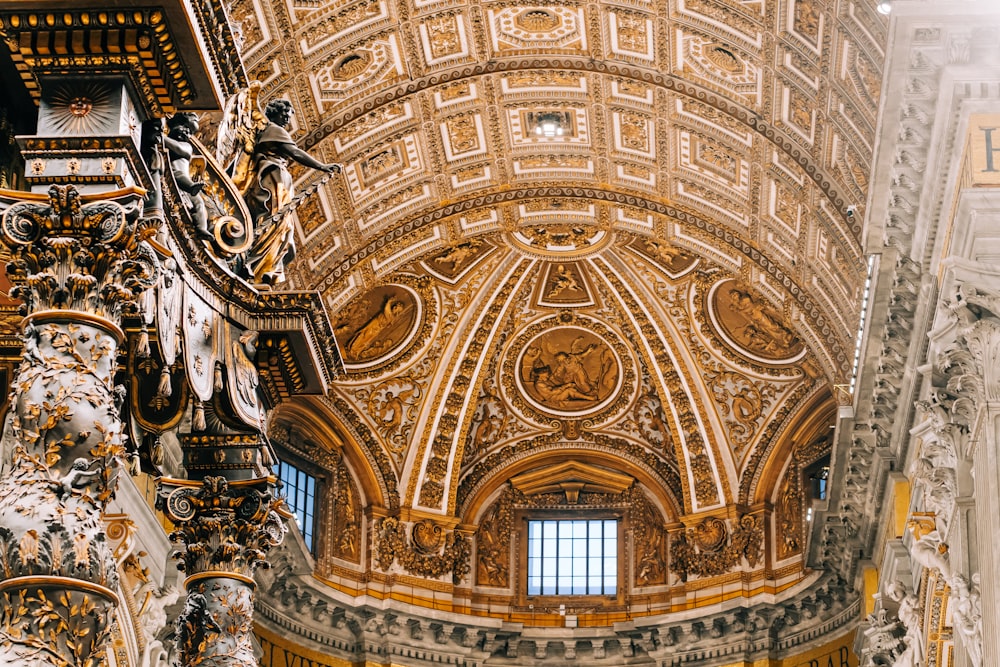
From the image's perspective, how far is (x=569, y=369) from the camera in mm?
30250

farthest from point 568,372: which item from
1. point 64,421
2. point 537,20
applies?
point 64,421

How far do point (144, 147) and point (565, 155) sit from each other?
52.1 feet

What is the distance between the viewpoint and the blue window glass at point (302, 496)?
91.7 feet

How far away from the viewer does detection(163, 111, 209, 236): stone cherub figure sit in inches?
433

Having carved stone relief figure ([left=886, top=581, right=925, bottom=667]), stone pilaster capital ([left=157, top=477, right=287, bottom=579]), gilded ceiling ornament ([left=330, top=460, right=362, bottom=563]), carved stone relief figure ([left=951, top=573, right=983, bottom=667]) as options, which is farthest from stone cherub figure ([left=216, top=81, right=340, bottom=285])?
gilded ceiling ornament ([left=330, top=460, right=362, bottom=563])

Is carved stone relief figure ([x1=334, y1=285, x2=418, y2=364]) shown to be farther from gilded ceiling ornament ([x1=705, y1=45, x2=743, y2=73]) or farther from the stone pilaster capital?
the stone pilaster capital

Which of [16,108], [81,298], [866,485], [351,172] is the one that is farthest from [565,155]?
[81,298]

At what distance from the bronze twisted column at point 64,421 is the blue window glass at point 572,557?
69.8ft

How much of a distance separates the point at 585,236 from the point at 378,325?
3.79 meters

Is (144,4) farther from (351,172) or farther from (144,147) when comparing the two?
(351,172)

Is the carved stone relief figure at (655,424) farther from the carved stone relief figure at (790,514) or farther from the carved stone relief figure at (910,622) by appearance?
the carved stone relief figure at (910,622)

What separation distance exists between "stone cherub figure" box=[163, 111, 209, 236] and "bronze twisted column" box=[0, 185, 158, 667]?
5.33 feet

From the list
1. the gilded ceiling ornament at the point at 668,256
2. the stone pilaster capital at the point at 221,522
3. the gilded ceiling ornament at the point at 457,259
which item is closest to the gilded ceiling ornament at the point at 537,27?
the gilded ceiling ornament at the point at 668,256

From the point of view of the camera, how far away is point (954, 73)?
1509cm
